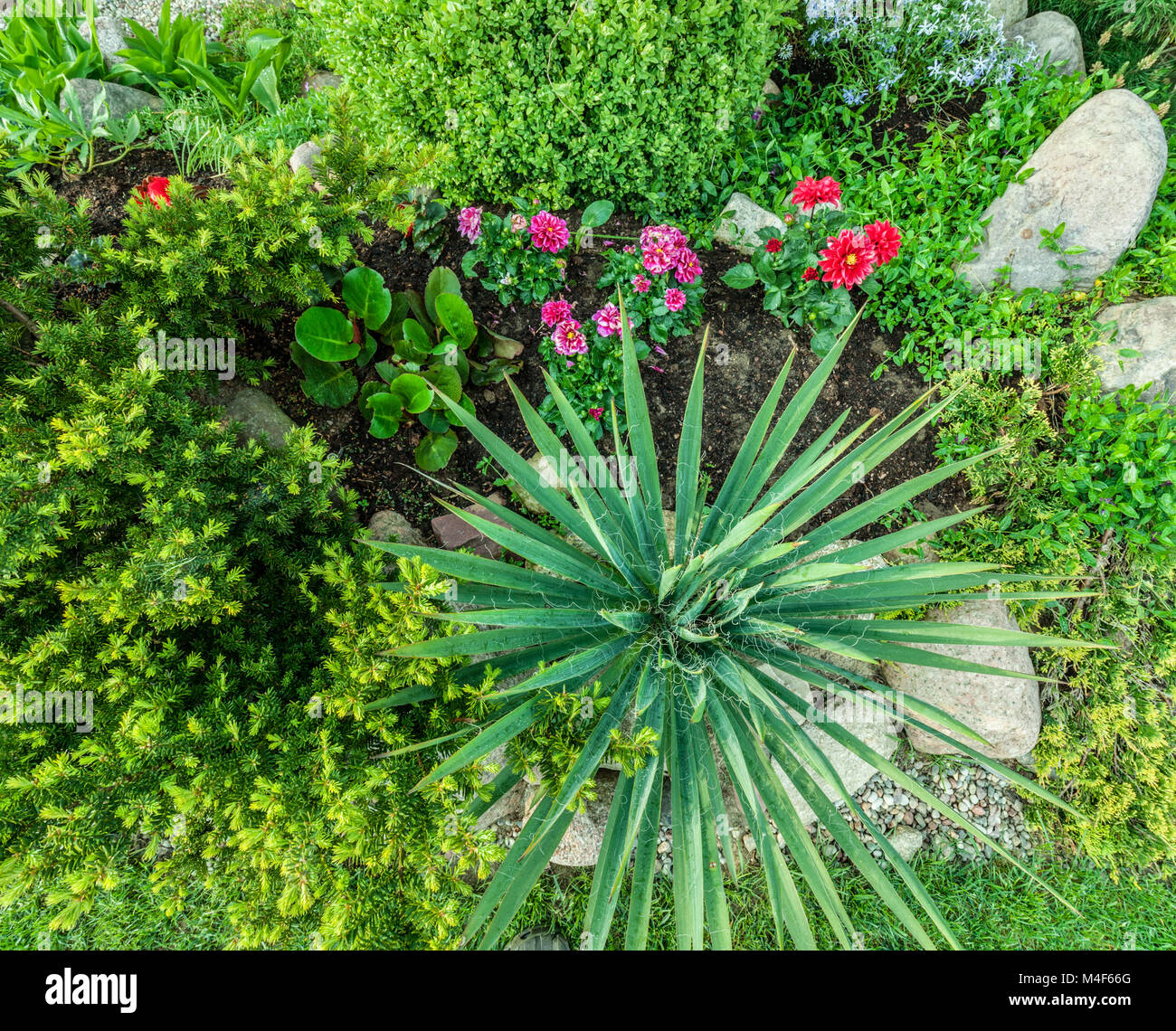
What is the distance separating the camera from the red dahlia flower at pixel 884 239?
2549mm

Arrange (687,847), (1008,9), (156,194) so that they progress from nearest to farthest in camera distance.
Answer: (687,847)
(156,194)
(1008,9)

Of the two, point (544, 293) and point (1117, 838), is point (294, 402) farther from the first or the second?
point (1117, 838)

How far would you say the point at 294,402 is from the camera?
277 centimetres

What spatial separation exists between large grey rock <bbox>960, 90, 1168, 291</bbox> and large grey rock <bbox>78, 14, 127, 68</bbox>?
211 inches

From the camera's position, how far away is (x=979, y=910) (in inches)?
105

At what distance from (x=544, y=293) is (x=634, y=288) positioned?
17.1 inches

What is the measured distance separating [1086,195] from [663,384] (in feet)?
7.30

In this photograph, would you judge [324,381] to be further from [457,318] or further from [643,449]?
[643,449]

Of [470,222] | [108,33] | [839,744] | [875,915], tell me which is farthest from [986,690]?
[108,33]

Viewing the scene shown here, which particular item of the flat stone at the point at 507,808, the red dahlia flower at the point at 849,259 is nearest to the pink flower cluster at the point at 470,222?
the red dahlia flower at the point at 849,259

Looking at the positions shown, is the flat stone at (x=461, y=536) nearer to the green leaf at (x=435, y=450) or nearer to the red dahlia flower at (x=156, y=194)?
the green leaf at (x=435, y=450)

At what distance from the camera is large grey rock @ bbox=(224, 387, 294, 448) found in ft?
8.52

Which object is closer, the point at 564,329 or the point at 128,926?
the point at 128,926
